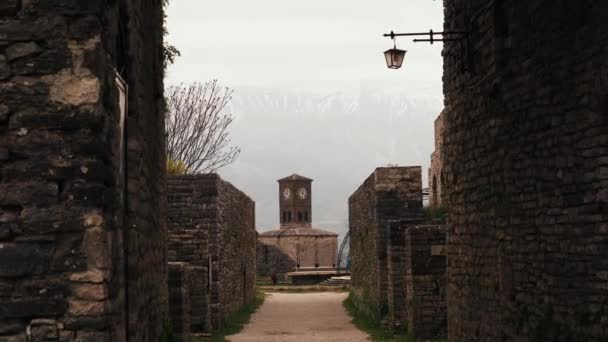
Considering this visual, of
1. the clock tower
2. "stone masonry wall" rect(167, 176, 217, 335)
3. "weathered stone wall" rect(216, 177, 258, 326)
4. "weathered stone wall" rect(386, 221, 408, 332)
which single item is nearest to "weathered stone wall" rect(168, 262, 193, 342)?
"stone masonry wall" rect(167, 176, 217, 335)

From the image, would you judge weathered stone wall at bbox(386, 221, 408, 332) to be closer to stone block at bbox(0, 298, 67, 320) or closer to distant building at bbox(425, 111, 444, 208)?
distant building at bbox(425, 111, 444, 208)

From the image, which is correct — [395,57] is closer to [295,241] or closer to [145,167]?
[145,167]

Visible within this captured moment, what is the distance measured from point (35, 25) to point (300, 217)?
98.3 meters

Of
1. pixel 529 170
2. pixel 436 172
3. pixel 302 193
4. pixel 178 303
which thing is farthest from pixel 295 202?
pixel 529 170

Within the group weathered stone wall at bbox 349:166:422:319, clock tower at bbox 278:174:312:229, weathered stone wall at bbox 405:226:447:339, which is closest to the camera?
weathered stone wall at bbox 405:226:447:339

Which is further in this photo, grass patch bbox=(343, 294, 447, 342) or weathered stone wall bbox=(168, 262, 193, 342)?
grass patch bbox=(343, 294, 447, 342)

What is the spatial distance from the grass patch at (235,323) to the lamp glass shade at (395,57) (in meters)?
7.56

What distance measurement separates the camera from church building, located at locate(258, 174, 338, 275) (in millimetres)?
73938

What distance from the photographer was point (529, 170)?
34.3 ft

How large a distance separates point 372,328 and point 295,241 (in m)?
64.6

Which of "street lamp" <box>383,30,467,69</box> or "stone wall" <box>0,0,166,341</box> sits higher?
"street lamp" <box>383,30,467,69</box>

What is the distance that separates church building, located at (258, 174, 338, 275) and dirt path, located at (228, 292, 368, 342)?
3316 cm

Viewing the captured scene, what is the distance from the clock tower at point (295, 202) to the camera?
104375 mm

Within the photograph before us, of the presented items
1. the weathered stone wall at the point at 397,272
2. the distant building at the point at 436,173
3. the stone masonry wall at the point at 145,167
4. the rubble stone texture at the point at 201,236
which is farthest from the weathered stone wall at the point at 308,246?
the stone masonry wall at the point at 145,167
